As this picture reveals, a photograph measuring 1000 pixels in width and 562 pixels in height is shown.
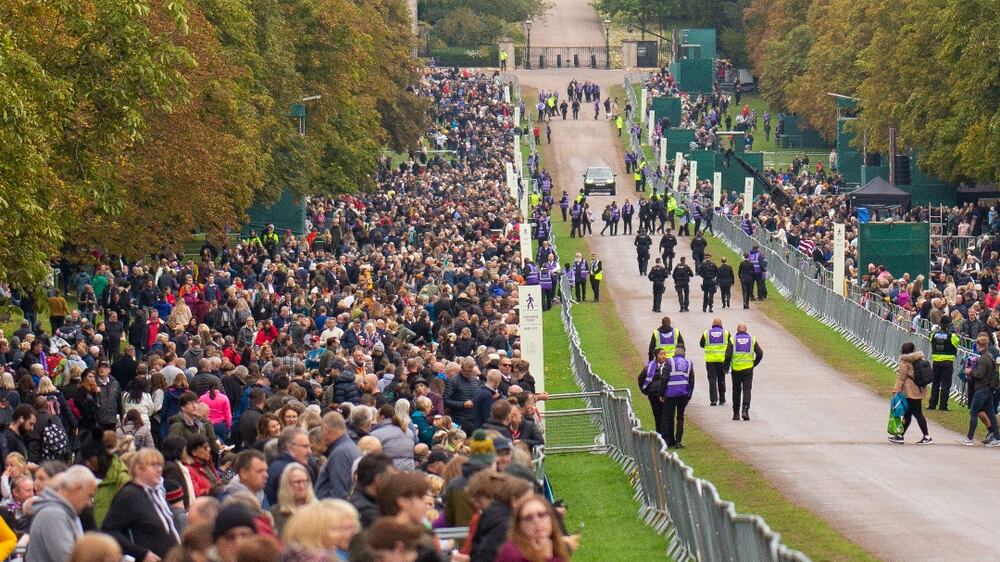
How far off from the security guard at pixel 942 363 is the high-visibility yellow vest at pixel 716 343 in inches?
136

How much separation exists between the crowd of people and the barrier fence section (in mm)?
6852

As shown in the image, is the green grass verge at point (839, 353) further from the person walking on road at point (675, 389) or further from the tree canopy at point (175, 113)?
the tree canopy at point (175, 113)

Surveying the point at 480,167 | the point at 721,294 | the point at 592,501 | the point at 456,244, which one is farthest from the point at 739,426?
the point at 480,167

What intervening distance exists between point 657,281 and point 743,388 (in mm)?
17059

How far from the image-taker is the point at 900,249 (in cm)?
4588

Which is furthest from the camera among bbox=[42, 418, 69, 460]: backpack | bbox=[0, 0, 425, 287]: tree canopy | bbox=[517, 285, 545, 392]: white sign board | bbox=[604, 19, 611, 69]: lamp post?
bbox=[604, 19, 611, 69]: lamp post

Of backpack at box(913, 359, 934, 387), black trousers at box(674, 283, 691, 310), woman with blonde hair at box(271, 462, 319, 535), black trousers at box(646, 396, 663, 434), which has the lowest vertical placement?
black trousers at box(674, 283, 691, 310)

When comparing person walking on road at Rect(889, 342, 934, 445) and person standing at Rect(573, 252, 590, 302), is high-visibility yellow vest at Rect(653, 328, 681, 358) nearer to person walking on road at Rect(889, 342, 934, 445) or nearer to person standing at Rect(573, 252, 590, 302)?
person walking on road at Rect(889, 342, 934, 445)

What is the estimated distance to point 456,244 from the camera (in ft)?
179

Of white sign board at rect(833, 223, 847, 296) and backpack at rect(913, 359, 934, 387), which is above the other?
backpack at rect(913, 359, 934, 387)

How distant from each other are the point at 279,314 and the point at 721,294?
1521cm

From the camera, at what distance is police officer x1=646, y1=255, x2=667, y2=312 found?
47.7 meters

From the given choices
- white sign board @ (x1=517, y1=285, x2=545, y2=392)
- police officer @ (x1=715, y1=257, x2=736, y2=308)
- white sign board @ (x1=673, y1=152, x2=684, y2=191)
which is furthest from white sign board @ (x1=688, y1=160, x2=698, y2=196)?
white sign board @ (x1=517, y1=285, x2=545, y2=392)

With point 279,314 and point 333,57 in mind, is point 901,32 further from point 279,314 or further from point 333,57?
point 279,314
